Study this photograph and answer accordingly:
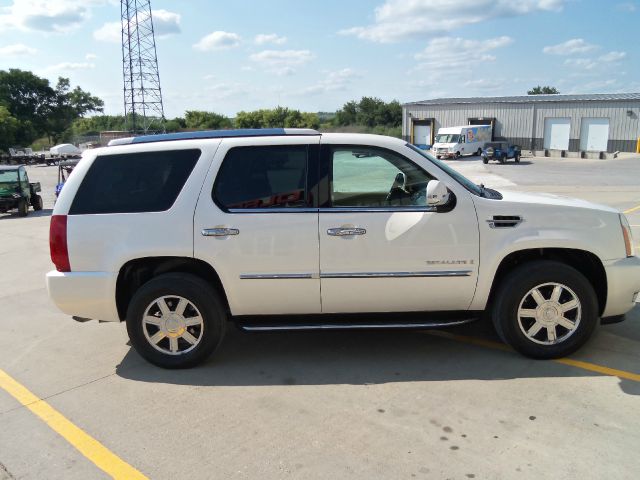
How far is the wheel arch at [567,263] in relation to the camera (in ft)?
14.1

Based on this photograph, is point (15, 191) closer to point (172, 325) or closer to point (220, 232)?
point (172, 325)

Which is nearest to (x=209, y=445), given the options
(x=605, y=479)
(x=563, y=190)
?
(x=605, y=479)

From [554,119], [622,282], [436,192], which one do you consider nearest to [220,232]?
[436,192]

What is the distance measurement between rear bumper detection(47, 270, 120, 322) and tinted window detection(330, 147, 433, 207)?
6.47 feet

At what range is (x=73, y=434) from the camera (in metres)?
3.48

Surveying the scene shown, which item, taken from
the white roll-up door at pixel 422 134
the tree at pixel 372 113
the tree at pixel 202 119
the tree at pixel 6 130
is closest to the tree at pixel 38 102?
the tree at pixel 6 130

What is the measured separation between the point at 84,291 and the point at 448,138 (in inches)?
1648

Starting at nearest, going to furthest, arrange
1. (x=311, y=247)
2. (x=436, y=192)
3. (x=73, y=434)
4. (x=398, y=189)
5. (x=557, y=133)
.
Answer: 1. (x=73, y=434)
2. (x=436, y=192)
3. (x=311, y=247)
4. (x=398, y=189)
5. (x=557, y=133)

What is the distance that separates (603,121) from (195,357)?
161 feet

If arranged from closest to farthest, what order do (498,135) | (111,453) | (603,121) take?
1. (111,453)
2. (603,121)
3. (498,135)

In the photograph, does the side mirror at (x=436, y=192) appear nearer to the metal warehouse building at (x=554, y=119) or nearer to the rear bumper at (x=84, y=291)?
the rear bumper at (x=84, y=291)

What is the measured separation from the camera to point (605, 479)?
2.82 m

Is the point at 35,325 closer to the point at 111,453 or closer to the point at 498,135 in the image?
the point at 111,453

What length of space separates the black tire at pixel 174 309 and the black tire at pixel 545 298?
228 cm
